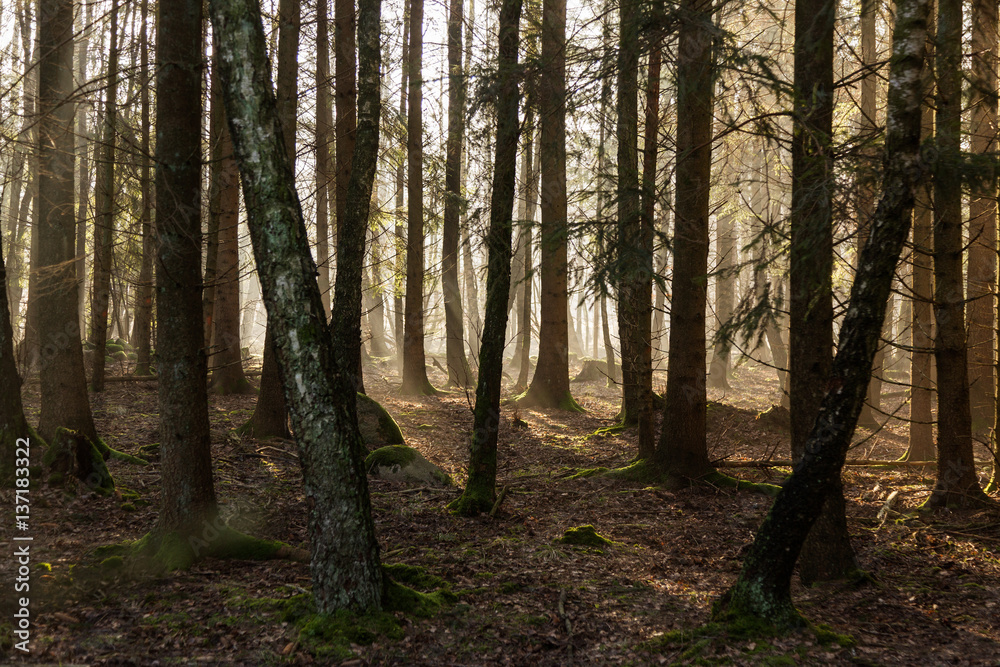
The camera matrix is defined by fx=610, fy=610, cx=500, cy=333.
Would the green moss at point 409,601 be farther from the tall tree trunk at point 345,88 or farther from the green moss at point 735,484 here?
the tall tree trunk at point 345,88

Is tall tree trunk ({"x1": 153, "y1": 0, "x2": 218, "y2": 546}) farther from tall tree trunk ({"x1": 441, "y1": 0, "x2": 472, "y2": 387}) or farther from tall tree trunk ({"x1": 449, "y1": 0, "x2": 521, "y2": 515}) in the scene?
tall tree trunk ({"x1": 441, "y1": 0, "x2": 472, "y2": 387})

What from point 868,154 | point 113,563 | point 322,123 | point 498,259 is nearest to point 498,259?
point 498,259

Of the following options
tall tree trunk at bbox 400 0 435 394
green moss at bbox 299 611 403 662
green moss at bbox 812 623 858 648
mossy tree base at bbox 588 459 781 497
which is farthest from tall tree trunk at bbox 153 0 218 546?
tall tree trunk at bbox 400 0 435 394

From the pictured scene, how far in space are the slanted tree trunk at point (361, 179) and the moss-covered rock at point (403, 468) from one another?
2221mm

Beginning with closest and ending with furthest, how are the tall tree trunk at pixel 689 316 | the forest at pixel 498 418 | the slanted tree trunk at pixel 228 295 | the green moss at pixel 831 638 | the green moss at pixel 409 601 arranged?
the forest at pixel 498 418 < the green moss at pixel 831 638 < the green moss at pixel 409 601 < the tall tree trunk at pixel 689 316 < the slanted tree trunk at pixel 228 295

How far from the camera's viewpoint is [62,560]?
5.22 m

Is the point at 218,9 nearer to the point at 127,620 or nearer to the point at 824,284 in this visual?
the point at 127,620

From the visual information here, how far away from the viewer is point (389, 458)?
29.1ft

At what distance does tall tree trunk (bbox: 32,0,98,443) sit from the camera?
733 cm

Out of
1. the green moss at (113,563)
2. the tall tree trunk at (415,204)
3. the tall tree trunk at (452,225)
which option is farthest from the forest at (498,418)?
the tall tree trunk at (452,225)

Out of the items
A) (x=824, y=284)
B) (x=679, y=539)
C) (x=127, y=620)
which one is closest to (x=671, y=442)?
(x=679, y=539)

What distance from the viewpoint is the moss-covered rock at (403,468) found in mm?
8758

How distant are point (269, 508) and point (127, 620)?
8.39 ft

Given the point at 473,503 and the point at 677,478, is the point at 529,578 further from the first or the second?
the point at 677,478
